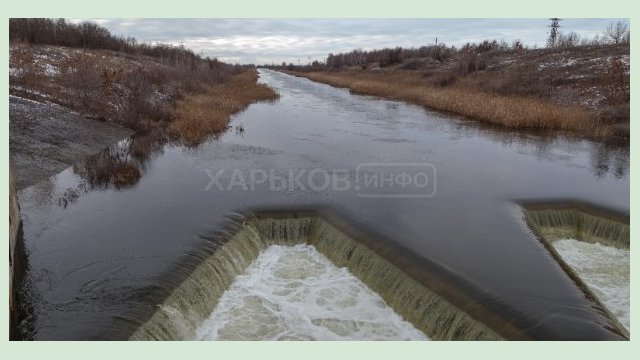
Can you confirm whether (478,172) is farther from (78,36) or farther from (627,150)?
(78,36)

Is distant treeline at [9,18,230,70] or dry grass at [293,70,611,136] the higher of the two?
distant treeline at [9,18,230,70]

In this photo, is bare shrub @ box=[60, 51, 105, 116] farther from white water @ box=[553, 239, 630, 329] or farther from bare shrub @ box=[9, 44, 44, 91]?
white water @ box=[553, 239, 630, 329]

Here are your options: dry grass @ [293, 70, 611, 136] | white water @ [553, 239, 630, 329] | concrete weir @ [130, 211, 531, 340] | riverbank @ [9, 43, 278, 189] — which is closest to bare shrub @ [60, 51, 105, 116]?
riverbank @ [9, 43, 278, 189]

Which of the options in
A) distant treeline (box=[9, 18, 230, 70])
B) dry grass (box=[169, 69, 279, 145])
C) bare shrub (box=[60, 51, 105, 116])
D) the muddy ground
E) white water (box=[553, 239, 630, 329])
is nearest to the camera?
white water (box=[553, 239, 630, 329])

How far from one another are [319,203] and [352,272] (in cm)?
305

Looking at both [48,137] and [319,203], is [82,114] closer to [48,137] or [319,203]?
[48,137]

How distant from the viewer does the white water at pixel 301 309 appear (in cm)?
819

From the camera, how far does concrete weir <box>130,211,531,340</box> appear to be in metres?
7.63

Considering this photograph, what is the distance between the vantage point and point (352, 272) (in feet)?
32.5

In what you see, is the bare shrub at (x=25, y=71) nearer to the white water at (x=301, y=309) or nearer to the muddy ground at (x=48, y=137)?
the muddy ground at (x=48, y=137)

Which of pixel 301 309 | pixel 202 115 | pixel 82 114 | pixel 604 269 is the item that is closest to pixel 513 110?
pixel 202 115

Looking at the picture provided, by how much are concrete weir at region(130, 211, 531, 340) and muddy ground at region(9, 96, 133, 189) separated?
308 inches

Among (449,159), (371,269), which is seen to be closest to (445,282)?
(371,269)

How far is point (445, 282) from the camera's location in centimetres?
852
